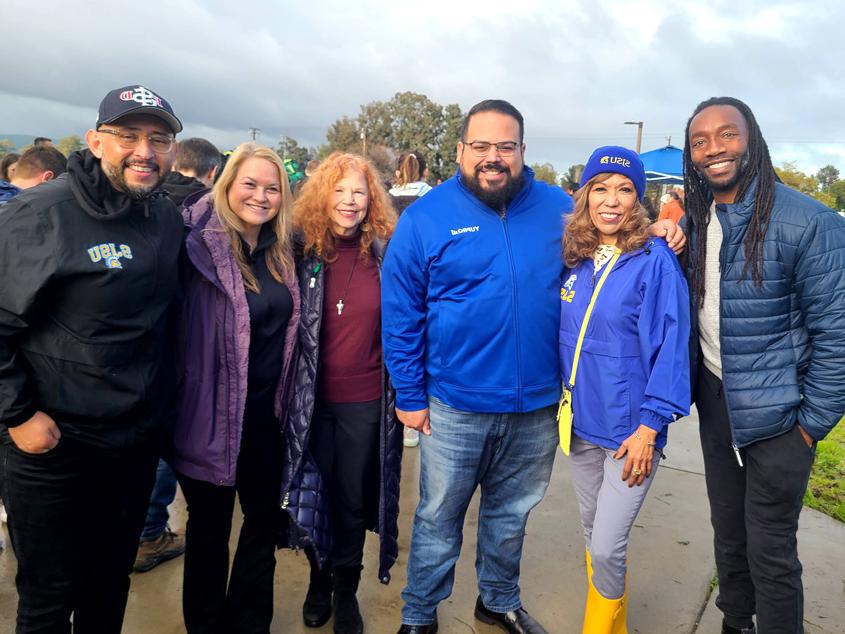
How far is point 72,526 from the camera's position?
205 centimetres

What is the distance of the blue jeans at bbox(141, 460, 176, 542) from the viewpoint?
3.36 metres

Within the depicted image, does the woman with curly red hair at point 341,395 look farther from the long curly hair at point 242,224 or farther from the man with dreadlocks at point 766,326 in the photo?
the man with dreadlocks at point 766,326

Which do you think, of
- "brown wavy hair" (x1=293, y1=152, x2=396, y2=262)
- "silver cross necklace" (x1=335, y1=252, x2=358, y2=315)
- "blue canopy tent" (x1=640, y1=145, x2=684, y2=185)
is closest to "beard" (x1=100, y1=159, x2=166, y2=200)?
"brown wavy hair" (x1=293, y1=152, x2=396, y2=262)

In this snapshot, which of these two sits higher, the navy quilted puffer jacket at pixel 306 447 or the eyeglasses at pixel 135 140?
the eyeglasses at pixel 135 140

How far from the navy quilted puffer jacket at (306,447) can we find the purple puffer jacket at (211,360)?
297 millimetres

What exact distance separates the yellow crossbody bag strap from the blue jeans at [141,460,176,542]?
2187 mm

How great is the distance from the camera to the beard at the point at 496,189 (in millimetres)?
2547

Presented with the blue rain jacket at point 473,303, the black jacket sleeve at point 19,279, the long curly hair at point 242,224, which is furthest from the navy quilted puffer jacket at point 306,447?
the black jacket sleeve at point 19,279

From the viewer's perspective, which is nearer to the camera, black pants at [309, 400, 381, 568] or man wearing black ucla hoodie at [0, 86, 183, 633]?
man wearing black ucla hoodie at [0, 86, 183, 633]

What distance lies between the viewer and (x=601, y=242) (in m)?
2.54

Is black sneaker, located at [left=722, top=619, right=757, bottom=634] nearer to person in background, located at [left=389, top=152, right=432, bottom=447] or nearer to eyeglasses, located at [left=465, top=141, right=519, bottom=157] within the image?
eyeglasses, located at [left=465, top=141, right=519, bottom=157]

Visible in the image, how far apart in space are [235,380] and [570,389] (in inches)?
54.1

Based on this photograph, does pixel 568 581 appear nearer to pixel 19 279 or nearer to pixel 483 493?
pixel 483 493

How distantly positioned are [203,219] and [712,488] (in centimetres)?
247
